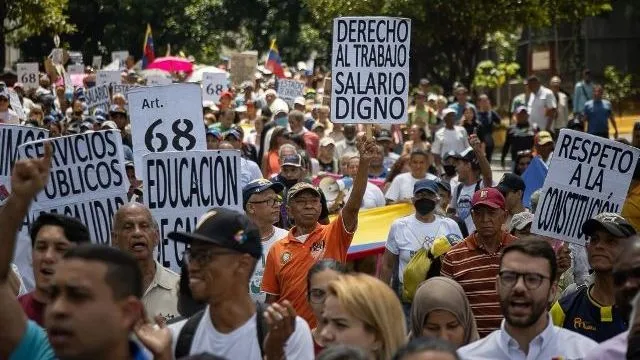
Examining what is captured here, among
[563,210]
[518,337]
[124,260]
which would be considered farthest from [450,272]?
[124,260]

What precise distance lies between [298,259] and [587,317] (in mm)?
2080

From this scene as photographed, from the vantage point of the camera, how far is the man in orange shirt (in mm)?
9172

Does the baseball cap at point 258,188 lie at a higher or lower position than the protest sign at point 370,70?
lower

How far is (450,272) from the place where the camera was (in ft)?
29.6

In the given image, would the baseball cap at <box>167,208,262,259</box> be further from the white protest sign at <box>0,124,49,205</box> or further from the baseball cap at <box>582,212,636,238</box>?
the white protest sign at <box>0,124,49,205</box>

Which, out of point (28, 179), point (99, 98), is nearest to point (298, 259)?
point (28, 179)

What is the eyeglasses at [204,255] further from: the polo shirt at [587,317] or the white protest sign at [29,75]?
the white protest sign at [29,75]

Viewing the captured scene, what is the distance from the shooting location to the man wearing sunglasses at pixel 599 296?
7812 millimetres

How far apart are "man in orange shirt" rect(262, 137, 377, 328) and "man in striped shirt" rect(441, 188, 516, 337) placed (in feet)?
1.93

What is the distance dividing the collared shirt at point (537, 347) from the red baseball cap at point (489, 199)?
2695 mm

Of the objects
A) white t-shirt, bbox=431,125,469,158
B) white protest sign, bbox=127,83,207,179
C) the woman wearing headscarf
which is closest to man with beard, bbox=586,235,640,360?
the woman wearing headscarf

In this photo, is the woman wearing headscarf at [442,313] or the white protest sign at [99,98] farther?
the white protest sign at [99,98]

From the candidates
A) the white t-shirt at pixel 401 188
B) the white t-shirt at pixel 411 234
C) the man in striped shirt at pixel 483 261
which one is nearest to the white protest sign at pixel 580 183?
the man in striped shirt at pixel 483 261

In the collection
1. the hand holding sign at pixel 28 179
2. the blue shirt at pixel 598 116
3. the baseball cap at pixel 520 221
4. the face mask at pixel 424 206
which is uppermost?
the hand holding sign at pixel 28 179
